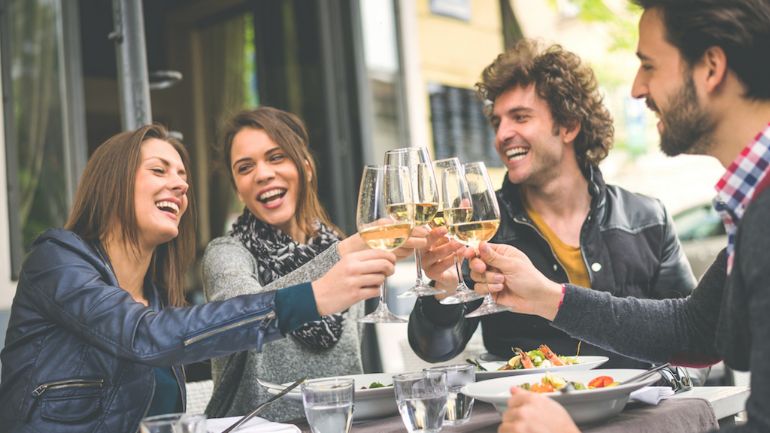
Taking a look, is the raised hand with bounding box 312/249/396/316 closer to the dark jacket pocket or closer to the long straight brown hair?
the dark jacket pocket

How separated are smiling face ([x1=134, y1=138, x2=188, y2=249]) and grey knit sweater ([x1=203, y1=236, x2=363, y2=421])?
29 cm

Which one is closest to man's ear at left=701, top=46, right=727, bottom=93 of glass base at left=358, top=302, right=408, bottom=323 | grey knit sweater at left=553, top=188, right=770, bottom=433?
grey knit sweater at left=553, top=188, right=770, bottom=433

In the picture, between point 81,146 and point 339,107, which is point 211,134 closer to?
point 339,107

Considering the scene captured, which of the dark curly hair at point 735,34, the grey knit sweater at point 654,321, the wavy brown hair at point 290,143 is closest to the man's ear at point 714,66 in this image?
the dark curly hair at point 735,34

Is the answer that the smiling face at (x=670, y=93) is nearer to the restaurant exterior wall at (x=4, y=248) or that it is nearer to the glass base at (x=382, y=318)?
the glass base at (x=382, y=318)

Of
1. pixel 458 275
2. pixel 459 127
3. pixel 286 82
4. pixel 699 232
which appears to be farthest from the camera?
pixel 699 232

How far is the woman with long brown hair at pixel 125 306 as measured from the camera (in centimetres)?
162

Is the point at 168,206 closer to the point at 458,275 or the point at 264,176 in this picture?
the point at 264,176

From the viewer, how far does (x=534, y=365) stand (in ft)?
6.14

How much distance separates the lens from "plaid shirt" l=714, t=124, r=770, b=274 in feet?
4.31

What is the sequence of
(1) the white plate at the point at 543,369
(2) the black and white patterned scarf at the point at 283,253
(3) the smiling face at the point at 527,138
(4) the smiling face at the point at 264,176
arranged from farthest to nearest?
1. (3) the smiling face at the point at 527,138
2. (4) the smiling face at the point at 264,176
3. (2) the black and white patterned scarf at the point at 283,253
4. (1) the white plate at the point at 543,369

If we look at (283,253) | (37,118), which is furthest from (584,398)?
(37,118)

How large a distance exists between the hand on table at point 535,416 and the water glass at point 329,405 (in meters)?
0.29

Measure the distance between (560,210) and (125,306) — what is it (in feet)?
5.33
